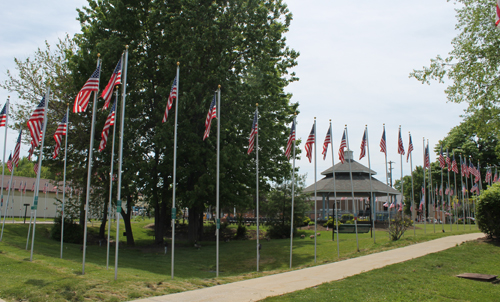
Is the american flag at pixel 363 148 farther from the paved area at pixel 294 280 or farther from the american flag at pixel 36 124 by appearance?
the american flag at pixel 36 124

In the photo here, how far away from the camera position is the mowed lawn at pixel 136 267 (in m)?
11.1

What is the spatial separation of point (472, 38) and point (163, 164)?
22812 mm

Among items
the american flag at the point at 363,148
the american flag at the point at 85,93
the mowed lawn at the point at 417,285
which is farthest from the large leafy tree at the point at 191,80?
the mowed lawn at the point at 417,285

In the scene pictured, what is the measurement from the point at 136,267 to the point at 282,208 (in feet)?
57.0

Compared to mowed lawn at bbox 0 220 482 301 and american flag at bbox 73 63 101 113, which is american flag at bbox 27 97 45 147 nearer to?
american flag at bbox 73 63 101 113

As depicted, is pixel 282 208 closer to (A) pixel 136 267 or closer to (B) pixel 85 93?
(A) pixel 136 267

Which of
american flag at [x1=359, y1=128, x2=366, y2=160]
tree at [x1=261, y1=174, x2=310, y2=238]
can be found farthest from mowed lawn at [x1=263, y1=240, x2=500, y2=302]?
tree at [x1=261, y1=174, x2=310, y2=238]

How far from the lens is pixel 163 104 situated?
84.0 ft

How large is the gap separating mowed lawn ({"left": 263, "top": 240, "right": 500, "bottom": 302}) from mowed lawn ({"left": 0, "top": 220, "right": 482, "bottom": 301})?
2.27ft

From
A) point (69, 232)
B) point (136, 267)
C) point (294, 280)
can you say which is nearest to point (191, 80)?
point (136, 267)

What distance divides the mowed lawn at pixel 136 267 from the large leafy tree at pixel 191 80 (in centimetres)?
379

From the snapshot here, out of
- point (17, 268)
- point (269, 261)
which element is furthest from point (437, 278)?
point (17, 268)

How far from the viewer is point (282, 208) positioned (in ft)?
111

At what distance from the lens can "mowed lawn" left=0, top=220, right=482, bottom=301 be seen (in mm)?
11094
